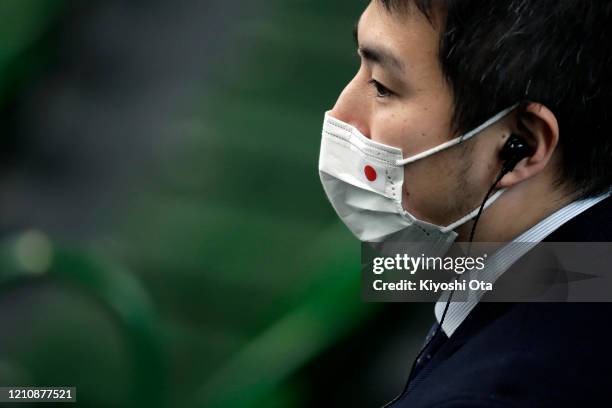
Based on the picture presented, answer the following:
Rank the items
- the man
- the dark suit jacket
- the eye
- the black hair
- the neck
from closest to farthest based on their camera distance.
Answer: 1. the dark suit jacket
2. the man
3. the black hair
4. the neck
5. the eye

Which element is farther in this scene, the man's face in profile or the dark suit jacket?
the man's face in profile

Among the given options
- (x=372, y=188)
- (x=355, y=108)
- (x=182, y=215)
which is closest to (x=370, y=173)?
(x=372, y=188)

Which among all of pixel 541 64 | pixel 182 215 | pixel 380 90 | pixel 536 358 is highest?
pixel 182 215

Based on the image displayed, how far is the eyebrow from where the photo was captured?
222cm

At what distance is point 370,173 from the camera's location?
245 cm

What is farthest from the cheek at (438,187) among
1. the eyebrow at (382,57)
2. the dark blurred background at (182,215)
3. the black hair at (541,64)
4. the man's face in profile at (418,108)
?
the dark blurred background at (182,215)

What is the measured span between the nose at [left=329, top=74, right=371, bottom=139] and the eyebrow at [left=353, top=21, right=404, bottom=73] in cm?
9

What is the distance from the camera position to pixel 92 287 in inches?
163

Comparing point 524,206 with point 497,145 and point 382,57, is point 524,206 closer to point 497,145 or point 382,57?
point 497,145

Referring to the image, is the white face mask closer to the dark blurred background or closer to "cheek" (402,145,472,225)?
"cheek" (402,145,472,225)

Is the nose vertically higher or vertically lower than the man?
higher

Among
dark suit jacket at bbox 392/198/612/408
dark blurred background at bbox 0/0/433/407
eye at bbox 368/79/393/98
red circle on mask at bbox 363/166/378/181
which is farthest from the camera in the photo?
dark blurred background at bbox 0/0/433/407

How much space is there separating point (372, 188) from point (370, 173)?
2.1 inches

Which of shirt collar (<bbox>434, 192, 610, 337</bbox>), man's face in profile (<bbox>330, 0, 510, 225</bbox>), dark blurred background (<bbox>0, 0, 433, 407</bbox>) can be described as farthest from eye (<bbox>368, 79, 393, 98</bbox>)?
dark blurred background (<bbox>0, 0, 433, 407</bbox>)
